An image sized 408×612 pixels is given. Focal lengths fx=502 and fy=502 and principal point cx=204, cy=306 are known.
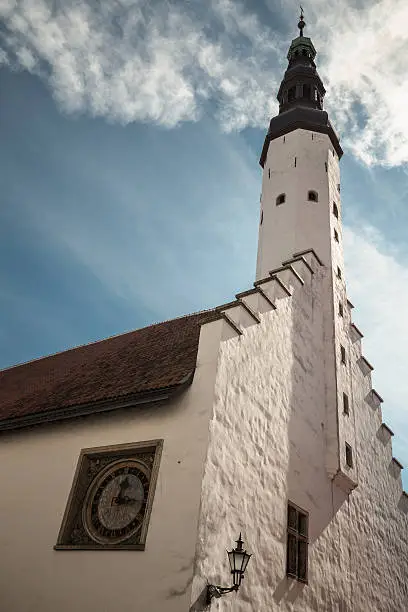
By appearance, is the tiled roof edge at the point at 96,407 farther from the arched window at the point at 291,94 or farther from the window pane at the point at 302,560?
the arched window at the point at 291,94

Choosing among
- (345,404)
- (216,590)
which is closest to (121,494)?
(216,590)

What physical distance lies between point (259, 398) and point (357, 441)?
16.7 feet

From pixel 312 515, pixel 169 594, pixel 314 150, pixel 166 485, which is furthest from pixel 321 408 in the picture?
pixel 314 150

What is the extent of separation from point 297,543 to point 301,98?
60.1 ft

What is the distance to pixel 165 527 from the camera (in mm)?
7582

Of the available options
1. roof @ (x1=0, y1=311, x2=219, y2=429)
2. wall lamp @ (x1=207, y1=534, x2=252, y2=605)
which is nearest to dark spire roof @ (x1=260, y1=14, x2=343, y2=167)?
roof @ (x1=0, y1=311, x2=219, y2=429)

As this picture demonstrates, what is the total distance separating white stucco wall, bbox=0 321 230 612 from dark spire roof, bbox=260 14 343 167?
12971mm

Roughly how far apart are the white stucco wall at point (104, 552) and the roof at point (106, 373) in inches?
14.5

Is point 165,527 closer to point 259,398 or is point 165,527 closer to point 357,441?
point 259,398

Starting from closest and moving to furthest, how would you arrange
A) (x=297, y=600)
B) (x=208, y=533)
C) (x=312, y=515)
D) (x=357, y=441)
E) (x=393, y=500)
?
(x=208, y=533) → (x=297, y=600) → (x=312, y=515) → (x=357, y=441) → (x=393, y=500)

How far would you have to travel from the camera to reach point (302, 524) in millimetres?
10258

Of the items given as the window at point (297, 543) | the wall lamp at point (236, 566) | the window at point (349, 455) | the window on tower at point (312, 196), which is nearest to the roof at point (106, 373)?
the wall lamp at point (236, 566)

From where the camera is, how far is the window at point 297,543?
948cm

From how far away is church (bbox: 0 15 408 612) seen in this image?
764cm
